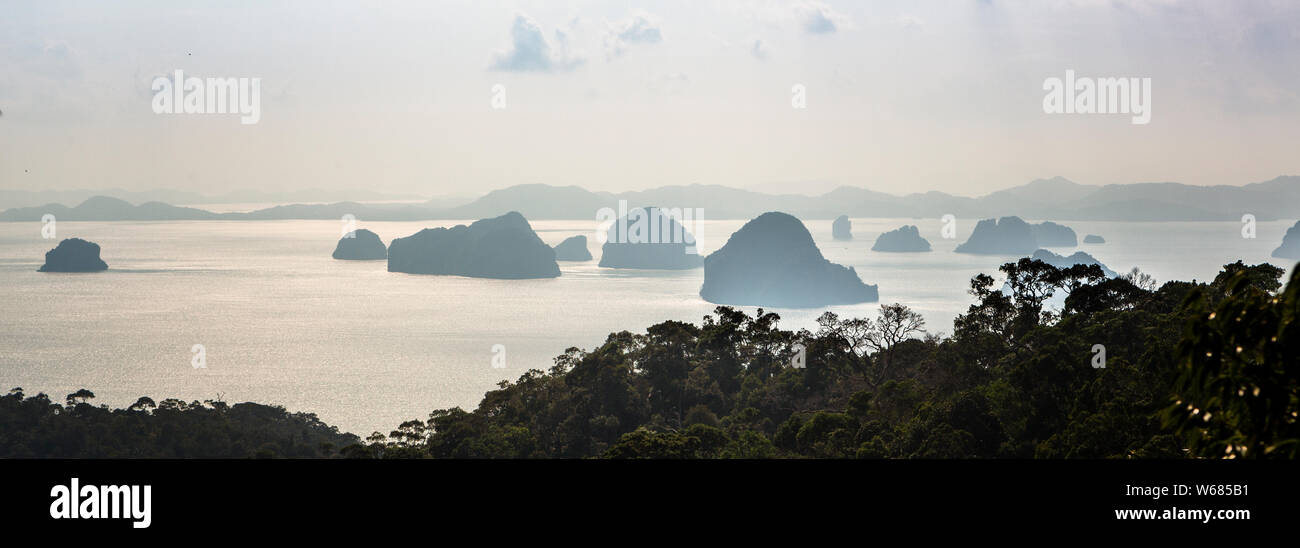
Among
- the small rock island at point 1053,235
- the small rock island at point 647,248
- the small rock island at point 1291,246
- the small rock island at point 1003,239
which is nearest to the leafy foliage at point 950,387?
the small rock island at point 1291,246

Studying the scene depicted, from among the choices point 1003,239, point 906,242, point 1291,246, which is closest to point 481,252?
point 906,242

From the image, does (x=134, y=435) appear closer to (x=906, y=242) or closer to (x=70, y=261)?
(x=70, y=261)

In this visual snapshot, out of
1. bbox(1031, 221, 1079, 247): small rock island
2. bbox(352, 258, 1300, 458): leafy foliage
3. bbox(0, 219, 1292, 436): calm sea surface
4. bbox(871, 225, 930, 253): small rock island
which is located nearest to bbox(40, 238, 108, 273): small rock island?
bbox(0, 219, 1292, 436): calm sea surface

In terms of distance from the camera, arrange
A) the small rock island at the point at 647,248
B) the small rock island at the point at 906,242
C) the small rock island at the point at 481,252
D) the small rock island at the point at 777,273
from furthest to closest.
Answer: the small rock island at the point at 906,242, the small rock island at the point at 647,248, the small rock island at the point at 481,252, the small rock island at the point at 777,273

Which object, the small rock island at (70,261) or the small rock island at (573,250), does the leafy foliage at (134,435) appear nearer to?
the small rock island at (70,261)
